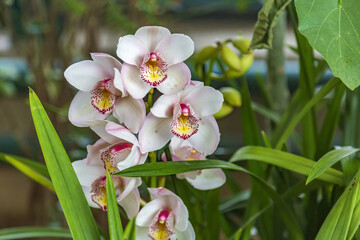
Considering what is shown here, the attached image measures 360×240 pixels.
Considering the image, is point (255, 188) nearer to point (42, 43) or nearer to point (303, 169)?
point (303, 169)

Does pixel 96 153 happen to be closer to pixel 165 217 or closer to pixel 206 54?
pixel 165 217

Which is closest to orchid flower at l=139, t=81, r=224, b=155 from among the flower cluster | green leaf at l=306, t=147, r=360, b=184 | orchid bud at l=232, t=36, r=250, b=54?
the flower cluster

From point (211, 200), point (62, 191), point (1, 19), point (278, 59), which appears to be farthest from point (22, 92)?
point (62, 191)

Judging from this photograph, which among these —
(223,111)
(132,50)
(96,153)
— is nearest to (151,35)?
(132,50)

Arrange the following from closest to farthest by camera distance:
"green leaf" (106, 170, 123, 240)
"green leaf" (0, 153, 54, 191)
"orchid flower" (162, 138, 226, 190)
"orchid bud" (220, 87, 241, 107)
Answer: "green leaf" (106, 170, 123, 240) < "orchid flower" (162, 138, 226, 190) < "green leaf" (0, 153, 54, 191) < "orchid bud" (220, 87, 241, 107)

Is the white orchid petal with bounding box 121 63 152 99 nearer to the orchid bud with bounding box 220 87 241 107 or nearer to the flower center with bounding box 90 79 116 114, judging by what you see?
the flower center with bounding box 90 79 116 114

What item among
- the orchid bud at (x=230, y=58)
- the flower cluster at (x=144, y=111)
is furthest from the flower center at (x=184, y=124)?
the orchid bud at (x=230, y=58)
